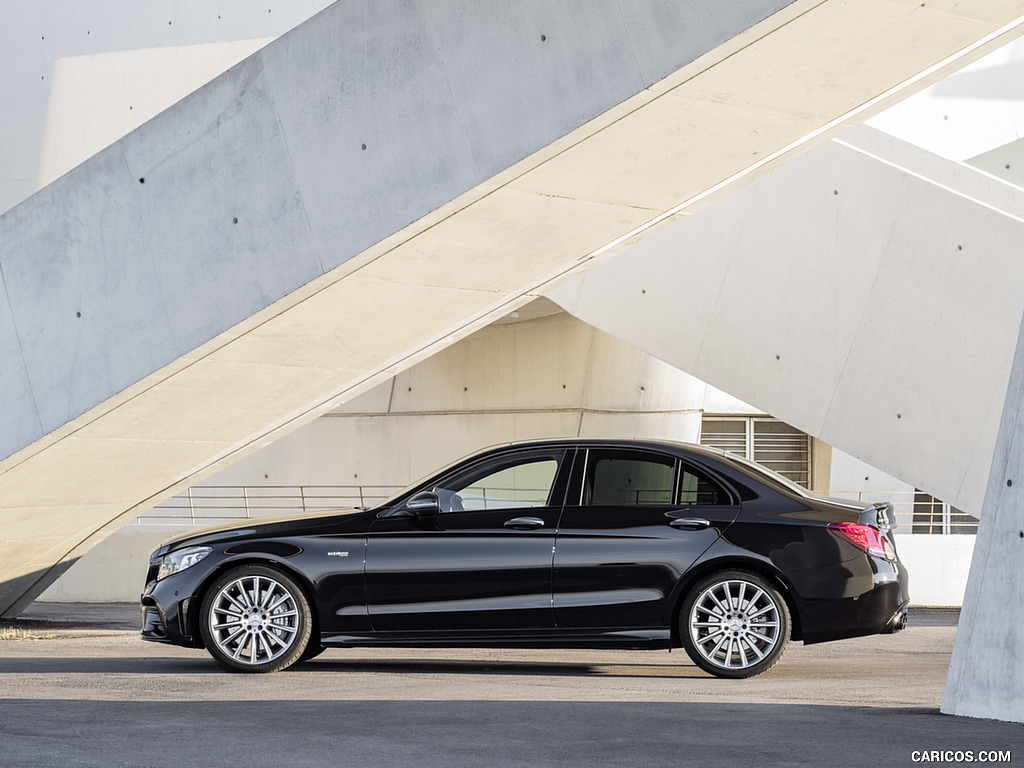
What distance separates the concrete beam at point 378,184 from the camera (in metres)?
7.34

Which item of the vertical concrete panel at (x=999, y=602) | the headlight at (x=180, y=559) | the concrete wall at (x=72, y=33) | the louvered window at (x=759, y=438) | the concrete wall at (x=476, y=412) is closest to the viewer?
the vertical concrete panel at (x=999, y=602)

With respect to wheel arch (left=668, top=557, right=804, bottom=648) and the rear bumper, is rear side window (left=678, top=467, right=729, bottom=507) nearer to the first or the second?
wheel arch (left=668, top=557, right=804, bottom=648)

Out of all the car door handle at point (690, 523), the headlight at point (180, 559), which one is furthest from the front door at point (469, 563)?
the headlight at point (180, 559)

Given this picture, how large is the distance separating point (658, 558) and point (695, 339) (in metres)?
5.84

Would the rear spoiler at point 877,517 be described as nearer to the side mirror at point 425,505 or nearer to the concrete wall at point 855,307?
the side mirror at point 425,505

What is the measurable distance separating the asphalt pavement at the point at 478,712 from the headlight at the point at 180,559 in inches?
27.1

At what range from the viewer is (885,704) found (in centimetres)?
685

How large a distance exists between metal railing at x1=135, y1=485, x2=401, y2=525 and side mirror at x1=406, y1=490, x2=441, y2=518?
9755mm

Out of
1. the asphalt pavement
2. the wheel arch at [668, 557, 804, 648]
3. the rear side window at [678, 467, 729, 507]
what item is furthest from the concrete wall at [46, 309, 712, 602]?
the wheel arch at [668, 557, 804, 648]

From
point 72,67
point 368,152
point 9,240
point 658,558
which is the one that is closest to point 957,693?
point 658,558

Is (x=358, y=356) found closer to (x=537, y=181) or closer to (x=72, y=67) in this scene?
(x=537, y=181)

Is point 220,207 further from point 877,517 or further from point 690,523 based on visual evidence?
point 877,517

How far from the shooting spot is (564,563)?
8.12 metres

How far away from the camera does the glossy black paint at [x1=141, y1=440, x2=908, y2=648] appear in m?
8.09
